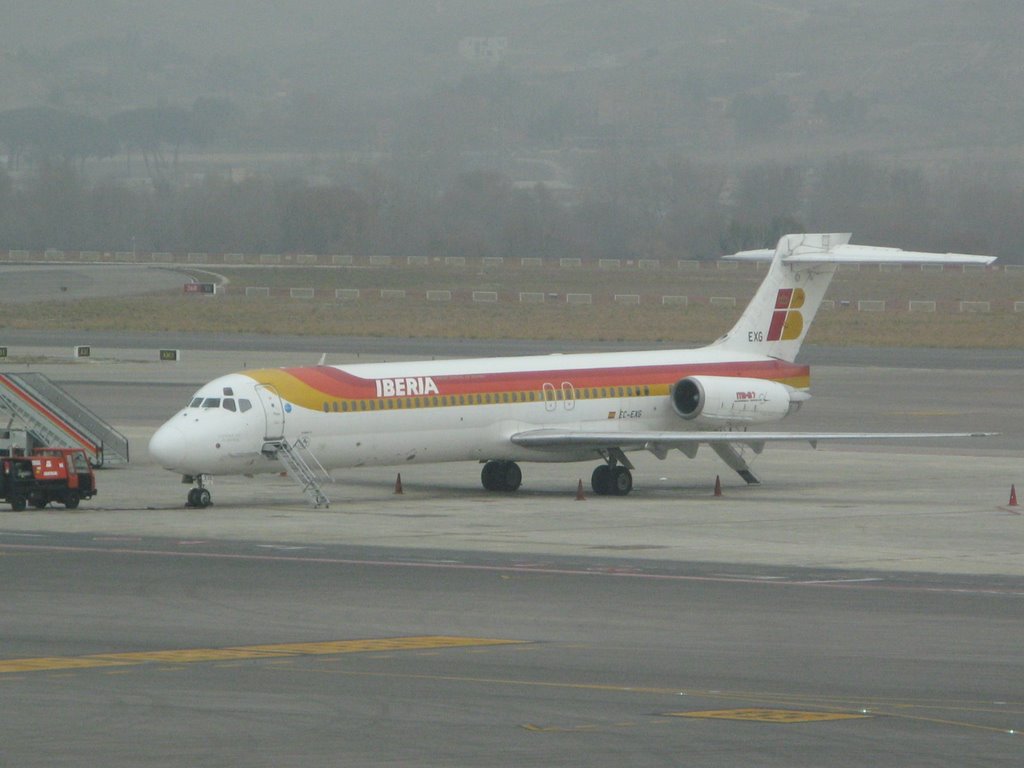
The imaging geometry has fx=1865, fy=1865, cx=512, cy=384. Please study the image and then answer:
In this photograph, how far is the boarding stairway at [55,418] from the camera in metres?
42.0

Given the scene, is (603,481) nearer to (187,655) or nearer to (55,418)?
(55,418)

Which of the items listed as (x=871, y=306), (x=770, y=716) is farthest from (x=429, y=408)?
(x=871, y=306)

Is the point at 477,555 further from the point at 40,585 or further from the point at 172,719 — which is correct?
the point at 172,719

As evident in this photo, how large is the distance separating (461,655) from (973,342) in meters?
76.5

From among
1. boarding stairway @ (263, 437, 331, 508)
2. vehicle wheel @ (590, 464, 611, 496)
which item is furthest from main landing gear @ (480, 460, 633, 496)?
boarding stairway @ (263, 437, 331, 508)

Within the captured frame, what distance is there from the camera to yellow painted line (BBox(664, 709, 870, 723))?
629 inches

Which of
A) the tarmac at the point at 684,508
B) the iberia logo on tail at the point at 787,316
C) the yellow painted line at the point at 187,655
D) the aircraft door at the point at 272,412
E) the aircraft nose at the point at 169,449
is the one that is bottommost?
the yellow painted line at the point at 187,655

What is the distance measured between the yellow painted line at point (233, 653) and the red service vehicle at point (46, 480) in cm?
1592

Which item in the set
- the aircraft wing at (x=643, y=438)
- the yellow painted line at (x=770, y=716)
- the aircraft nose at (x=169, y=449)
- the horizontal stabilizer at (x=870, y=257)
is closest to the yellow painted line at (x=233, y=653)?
the yellow painted line at (x=770, y=716)

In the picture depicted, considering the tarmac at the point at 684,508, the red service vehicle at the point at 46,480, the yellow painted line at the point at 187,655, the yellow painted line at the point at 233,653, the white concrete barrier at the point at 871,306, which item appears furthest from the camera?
the white concrete barrier at the point at 871,306

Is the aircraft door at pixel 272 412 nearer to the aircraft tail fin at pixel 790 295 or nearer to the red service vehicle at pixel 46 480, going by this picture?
the red service vehicle at pixel 46 480

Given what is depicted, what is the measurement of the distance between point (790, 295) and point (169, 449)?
16038mm

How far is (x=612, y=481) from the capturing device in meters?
38.6

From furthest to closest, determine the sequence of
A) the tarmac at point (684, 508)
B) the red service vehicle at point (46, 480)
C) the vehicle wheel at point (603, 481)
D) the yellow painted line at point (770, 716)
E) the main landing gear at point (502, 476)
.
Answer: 1. the main landing gear at point (502, 476)
2. the vehicle wheel at point (603, 481)
3. the red service vehicle at point (46, 480)
4. the tarmac at point (684, 508)
5. the yellow painted line at point (770, 716)
